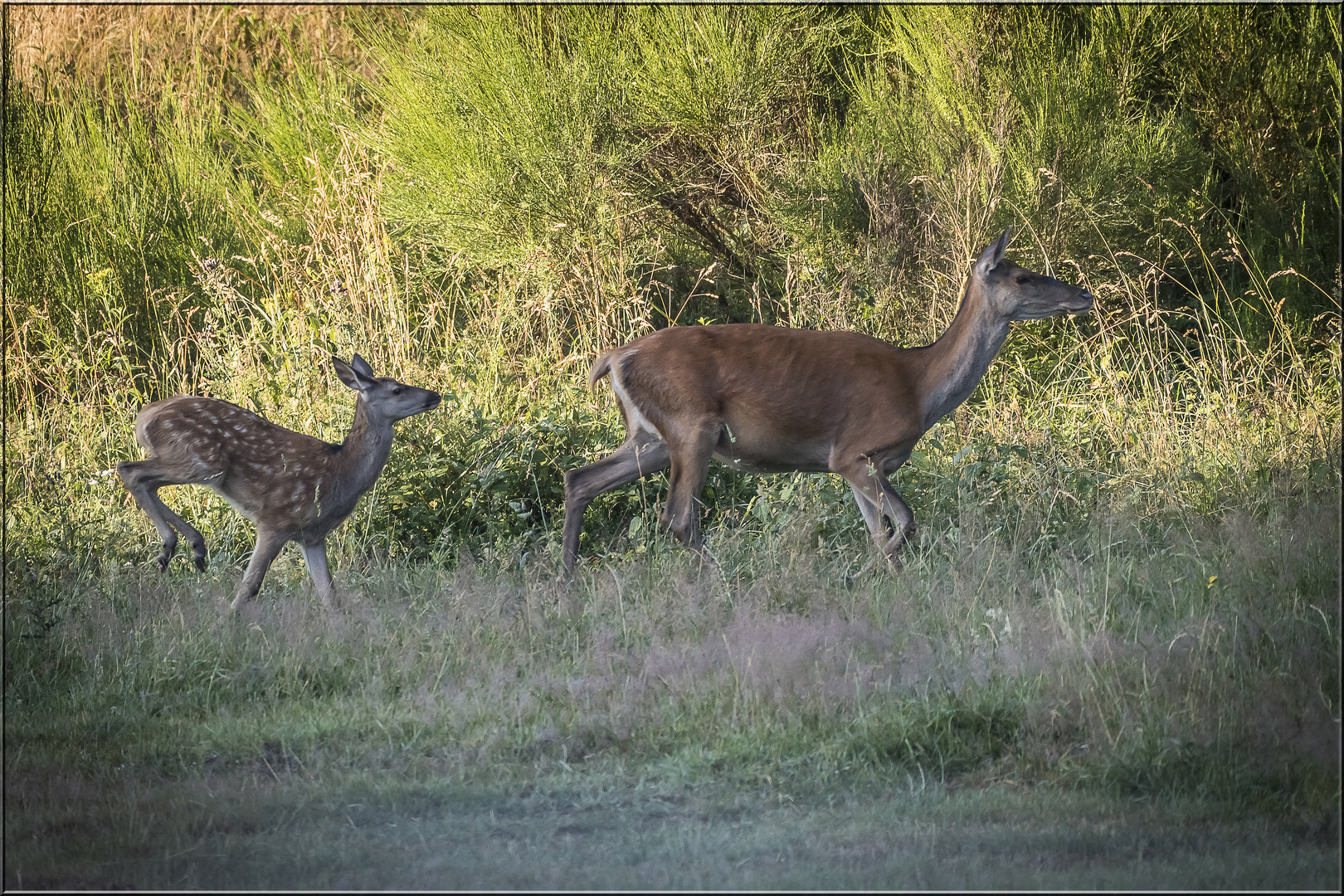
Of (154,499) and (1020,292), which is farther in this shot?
(1020,292)

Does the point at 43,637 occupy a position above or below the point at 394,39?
below

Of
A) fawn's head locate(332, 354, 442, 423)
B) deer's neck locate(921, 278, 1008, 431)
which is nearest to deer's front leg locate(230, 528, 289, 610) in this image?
fawn's head locate(332, 354, 442, 423)

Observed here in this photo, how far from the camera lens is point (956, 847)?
3643 millimetres

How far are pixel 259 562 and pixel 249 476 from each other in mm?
385

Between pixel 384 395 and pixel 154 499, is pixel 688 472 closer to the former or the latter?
pixel 384 395

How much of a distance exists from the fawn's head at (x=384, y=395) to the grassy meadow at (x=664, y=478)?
0.74 m

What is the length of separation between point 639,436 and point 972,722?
291 centimetres

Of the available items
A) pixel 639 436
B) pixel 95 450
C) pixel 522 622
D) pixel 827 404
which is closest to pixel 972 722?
pixel 522 622

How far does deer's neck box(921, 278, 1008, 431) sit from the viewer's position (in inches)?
267

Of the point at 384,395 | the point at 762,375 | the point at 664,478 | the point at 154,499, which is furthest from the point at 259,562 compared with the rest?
the point at 762,375

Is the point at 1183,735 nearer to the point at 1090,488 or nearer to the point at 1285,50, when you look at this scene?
the point at 1090,488

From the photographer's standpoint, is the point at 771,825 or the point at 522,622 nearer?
the point at 771,825

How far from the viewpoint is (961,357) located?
6.82m

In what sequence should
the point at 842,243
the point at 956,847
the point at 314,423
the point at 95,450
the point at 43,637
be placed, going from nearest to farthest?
the point at 956,847 < the point at 43,637 < the point at 314,423 < the point at 95,450 < the point at 842,243
